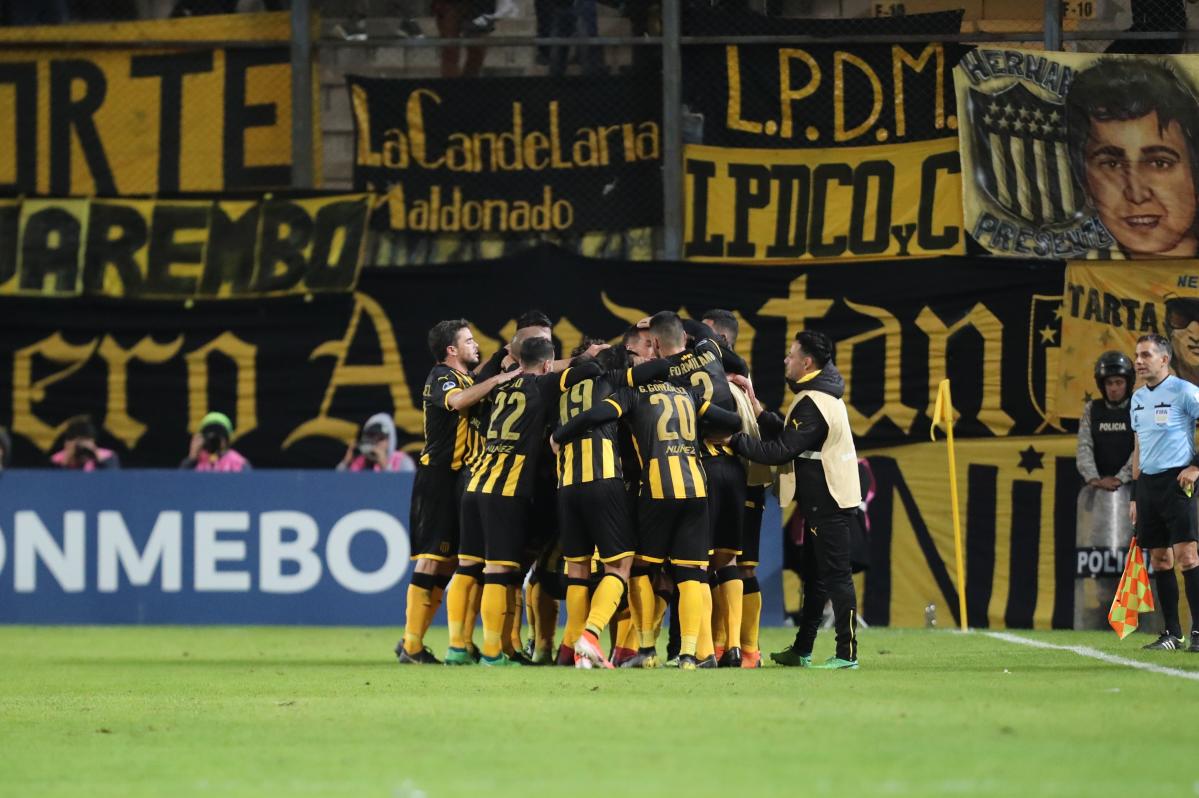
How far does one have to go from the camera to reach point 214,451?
753 inches

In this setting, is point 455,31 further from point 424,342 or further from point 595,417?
point 595,417

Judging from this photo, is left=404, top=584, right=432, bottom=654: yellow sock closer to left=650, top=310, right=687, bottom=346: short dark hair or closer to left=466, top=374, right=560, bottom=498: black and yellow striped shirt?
left=466, top=374, right=560, bottom=498: black and yellow striped shirt

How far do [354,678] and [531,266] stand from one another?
832 centimetres

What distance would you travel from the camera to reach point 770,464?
476 inches

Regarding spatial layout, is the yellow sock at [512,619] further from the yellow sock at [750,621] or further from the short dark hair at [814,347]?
the short dark hair at [814,347]

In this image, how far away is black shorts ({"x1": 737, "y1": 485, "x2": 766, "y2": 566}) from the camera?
42.4ft

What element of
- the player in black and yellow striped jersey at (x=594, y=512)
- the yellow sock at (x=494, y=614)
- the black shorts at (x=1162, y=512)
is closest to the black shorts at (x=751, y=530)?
the player in black and yellow striped jersey at (x=594, y=512)

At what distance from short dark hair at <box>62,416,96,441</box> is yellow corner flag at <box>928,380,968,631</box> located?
25.6 feet

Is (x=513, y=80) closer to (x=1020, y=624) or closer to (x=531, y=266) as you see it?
→ (x=531, y=266)

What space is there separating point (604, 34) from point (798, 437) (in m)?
9.23

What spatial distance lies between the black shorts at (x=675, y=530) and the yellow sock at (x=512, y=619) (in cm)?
111

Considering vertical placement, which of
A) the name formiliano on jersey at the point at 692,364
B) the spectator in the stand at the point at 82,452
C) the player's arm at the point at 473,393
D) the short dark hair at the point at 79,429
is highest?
the name formiliano on jersey at the point at 692,364

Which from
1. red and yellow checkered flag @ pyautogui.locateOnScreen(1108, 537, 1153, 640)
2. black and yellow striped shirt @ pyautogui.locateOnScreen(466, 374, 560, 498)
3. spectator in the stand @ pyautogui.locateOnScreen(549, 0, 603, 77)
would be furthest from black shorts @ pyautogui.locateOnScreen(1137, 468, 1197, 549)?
spectator in the stand @ pyautogui.locateOnScreen(549, 0, 603, 77)

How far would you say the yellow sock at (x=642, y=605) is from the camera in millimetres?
12453
